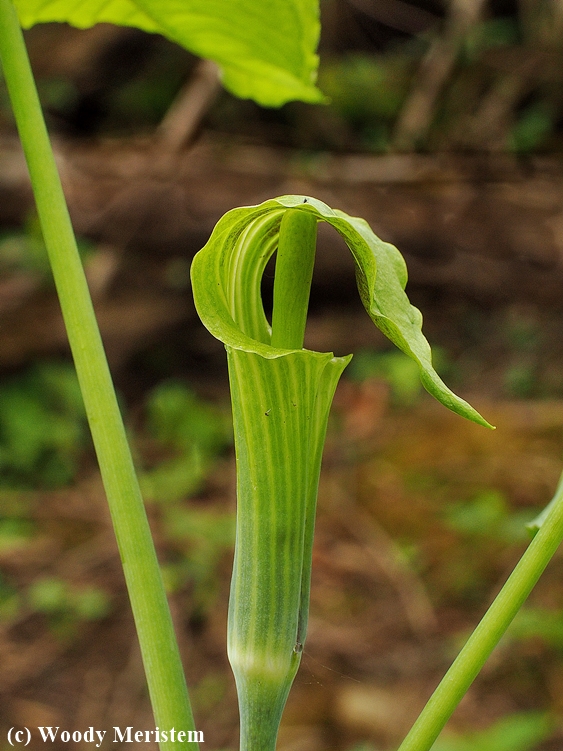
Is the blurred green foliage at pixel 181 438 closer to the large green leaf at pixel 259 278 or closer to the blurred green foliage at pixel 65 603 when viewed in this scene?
the blurred green foliage at pixel 65 603

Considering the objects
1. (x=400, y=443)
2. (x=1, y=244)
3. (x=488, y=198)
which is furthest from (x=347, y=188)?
(x=1, y=244)

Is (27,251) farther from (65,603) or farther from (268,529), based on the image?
(268,529)

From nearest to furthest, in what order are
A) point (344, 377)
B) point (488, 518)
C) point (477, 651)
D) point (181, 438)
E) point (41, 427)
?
point (477, 651)
point (488, 518)
point (41, 427)
point (181, 438)
point (344, 377)

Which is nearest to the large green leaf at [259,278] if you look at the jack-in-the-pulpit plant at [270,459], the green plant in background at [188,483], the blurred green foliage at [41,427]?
the jack-in-the-pulpit plant at [270,459]

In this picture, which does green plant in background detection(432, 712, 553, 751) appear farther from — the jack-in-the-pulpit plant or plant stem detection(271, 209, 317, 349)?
plant stem detection(271, 209, 317, 349)

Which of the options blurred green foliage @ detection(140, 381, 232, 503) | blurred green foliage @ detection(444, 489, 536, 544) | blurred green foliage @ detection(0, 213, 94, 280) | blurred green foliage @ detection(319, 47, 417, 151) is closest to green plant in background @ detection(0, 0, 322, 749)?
blurred green foliage @ detection(444, 489, 536, 544)

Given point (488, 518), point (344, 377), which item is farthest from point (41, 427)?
point (488, 518)
